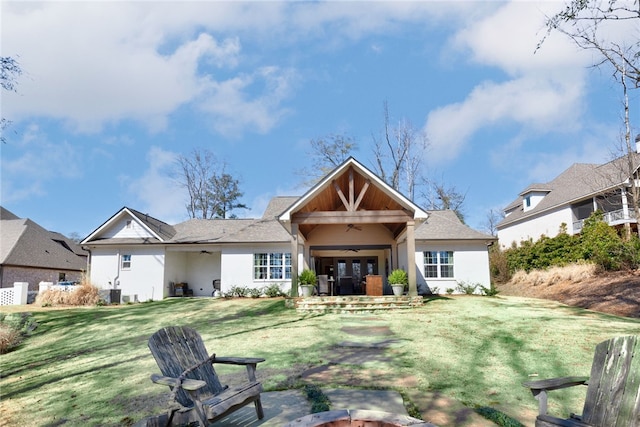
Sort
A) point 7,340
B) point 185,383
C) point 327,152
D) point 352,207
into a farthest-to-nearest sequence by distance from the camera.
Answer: point 327,152 → point 352,207 → point 7,340 → point 185,383

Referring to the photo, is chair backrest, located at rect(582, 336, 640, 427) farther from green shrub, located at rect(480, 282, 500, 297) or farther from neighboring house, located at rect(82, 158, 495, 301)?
green shrub, located at rect(480, 282, 500, 297)

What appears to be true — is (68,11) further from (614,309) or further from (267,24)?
(614,309)

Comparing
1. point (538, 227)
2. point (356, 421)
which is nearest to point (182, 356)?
point (356, 421)

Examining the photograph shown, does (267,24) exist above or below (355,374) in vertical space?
above

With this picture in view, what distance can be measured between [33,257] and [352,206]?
2377 cm

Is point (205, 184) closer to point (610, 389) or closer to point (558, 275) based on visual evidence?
point (558, 275)

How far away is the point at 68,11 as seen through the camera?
38.3 ft

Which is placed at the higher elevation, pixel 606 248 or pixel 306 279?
pixel 606 248

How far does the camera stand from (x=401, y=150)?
3120cm

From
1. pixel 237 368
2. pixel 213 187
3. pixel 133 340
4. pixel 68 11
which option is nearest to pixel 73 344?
pixel 133 340

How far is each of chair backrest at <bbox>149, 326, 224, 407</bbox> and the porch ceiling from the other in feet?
31.0

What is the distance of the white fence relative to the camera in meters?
18.0

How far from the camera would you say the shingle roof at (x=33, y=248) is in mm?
23984

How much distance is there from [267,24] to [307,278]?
31.5 feet
